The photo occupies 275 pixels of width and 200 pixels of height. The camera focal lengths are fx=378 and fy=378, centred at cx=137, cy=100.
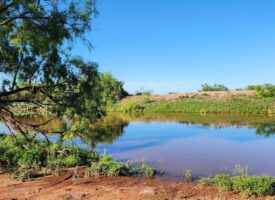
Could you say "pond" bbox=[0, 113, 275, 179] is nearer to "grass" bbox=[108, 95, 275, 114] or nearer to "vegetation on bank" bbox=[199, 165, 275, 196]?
"vegetation on bank" bbox=[199, 165, 275, 196]

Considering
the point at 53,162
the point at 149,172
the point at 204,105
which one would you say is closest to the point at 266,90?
the point at 204,105

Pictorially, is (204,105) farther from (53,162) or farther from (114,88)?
(53,162)

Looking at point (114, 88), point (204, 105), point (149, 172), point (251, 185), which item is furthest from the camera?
point (114, 88)

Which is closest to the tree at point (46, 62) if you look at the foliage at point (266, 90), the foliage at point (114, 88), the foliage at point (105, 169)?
the foliage at point (105, 169)

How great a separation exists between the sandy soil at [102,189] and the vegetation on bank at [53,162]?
0.47 metres

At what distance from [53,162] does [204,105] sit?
128 ft

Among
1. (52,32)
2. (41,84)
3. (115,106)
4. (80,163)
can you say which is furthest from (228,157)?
(115,106)

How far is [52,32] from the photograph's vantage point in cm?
946

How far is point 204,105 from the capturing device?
164 ft

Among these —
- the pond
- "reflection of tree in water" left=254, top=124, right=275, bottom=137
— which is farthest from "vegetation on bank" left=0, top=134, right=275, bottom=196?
"reflection of tree in water" left=254, top=124, right=275, bottom=137

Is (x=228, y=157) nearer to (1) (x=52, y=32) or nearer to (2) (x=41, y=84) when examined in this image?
(2) (x=41, y=84)

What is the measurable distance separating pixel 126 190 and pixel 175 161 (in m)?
6.24

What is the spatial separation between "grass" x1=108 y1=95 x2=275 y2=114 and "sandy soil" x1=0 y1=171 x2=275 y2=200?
35.1m

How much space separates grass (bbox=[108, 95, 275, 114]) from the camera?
44938mm
